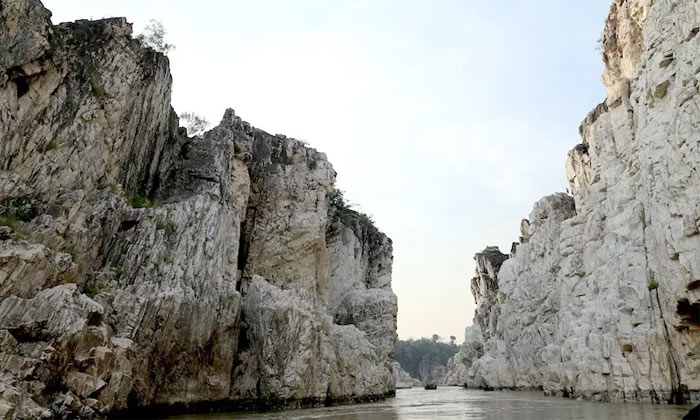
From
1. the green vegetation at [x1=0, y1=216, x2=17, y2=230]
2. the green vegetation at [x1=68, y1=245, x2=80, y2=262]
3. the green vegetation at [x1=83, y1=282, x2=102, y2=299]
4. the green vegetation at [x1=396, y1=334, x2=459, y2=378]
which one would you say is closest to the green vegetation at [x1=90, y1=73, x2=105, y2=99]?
the green vegetation at [x1=68, y1=245, x2=80, y2=262]

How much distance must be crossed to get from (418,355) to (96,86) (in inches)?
5711

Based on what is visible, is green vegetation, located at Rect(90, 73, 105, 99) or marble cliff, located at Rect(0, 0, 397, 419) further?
green vegetation, located at Rect(90, 73, 105, 99)

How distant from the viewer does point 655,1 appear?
27.5 m

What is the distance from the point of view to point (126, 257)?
78.1ft

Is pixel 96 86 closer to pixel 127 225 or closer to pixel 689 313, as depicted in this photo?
pixel 127 225

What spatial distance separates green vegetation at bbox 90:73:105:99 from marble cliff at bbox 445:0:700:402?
24.3 metres

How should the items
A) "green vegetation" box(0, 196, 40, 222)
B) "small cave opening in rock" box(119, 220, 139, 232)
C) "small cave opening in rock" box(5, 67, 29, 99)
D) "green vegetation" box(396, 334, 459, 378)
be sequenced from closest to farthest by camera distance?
"green vegetation" box(0, 196, 40, 222)
"small cave opening in rock" box(5, 67, 29, 99)
"small cave opening in rock" box(119, 220, 139, 232)
"green vegetation" box(396, 334, 459, 378)

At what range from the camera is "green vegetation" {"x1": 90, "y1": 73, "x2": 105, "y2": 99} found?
2414cm

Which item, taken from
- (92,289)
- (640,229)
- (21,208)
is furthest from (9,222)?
(640,229)

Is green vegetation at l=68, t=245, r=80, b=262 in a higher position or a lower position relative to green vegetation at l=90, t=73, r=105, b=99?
lower

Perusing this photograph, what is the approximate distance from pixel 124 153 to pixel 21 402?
14.4 meters

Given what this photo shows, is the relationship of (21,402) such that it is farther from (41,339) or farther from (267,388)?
(267,388)

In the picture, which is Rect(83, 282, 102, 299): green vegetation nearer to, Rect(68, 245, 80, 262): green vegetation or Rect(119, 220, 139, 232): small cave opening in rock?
Rect(68, 245, 80, 262): green vegetation

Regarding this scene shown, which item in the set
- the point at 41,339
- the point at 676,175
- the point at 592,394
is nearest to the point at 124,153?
the point at 41,339
